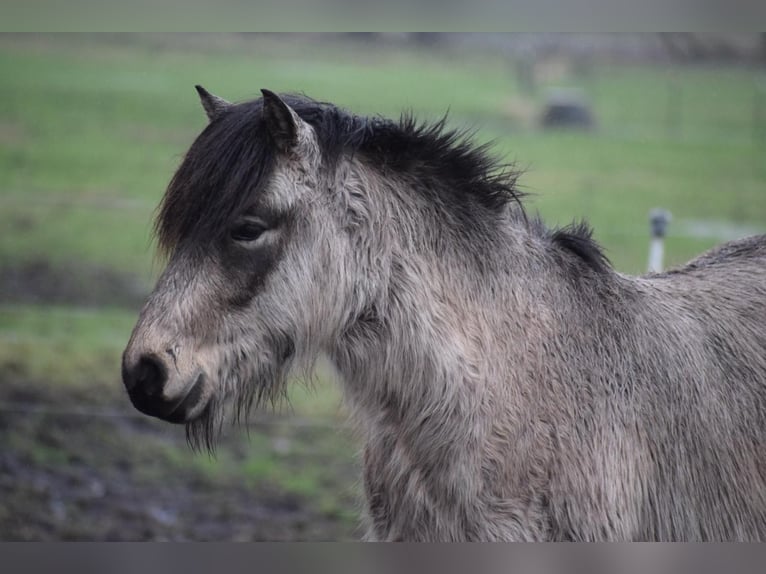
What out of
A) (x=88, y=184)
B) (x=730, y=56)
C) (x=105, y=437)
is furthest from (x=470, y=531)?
(x=88, y=184)

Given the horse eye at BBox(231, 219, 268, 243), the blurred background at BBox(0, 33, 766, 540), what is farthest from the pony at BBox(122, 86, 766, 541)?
the blurred background at BBox(0, 33, 766, 540)

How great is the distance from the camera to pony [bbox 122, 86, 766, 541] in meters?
1.99

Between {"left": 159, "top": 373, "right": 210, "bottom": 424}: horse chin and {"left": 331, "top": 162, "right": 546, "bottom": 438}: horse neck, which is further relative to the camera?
{"left": 331, "top": 162, "right": 546, "bottom": 438}: horse neck

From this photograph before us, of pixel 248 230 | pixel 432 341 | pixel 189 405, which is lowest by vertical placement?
pixel 189 405

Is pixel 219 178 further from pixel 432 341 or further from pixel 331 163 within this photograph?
pixel 432 341

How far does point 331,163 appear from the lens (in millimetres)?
2080

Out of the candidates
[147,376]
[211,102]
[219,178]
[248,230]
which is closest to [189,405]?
[147,376]

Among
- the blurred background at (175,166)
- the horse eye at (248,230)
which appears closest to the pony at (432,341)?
the horse eye at (248,230)

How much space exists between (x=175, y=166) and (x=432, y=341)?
3.87 metres

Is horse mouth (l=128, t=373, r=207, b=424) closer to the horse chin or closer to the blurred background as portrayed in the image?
the horse chin

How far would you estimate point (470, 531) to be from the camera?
6.70ft

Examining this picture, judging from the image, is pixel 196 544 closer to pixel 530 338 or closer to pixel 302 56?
pixel 530 338

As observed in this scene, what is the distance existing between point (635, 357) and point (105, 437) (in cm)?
321

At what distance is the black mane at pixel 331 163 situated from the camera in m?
1.99
